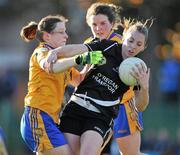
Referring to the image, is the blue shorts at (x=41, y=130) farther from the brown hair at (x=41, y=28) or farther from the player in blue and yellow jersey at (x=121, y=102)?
the player in blue and yellow jersey at (x=121, y=102)

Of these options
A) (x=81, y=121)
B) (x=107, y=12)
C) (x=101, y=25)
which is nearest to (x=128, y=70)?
(x=81, y=121)

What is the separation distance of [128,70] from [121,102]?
1.49m

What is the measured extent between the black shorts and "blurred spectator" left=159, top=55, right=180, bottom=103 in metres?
11.2

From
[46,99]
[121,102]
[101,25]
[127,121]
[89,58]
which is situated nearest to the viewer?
[89,58]

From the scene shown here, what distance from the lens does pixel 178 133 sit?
18656 millimetres

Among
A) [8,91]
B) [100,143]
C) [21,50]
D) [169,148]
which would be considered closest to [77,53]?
[100,143]

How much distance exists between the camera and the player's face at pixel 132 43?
8977 mm

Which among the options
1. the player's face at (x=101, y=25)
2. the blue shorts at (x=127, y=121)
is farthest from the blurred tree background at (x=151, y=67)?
the player's face at (x=101, y=25)

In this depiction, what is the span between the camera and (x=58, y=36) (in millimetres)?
9312

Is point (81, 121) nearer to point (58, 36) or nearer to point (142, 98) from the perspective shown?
point (142, 98)

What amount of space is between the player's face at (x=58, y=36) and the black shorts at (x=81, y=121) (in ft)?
2.31

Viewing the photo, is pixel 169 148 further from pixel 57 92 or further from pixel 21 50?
pixel 21 50

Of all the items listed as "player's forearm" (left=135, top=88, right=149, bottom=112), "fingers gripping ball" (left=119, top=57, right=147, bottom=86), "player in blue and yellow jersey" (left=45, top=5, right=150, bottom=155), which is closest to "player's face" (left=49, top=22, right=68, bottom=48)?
"player in blue and yellow jersey" (left=45, top=5, right=150, bottom=155)

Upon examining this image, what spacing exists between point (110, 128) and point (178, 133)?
31.4ft
